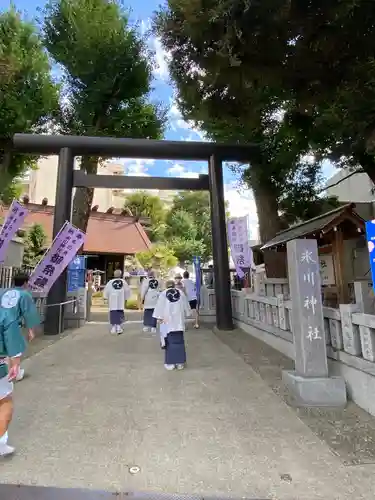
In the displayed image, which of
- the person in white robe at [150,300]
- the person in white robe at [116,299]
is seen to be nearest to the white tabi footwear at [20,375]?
the person in white robe at [116,299]

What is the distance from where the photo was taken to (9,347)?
3.06 m

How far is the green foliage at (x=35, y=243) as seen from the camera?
17.2 m

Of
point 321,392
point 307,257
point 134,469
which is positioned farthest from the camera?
point 307,257

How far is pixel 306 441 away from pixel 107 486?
1862 millimetres

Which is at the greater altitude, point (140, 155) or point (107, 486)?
point (140, 155)

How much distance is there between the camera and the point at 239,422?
370cm

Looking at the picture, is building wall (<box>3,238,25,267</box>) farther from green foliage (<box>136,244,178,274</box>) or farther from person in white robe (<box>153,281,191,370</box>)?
green foliage (<box>136,244,178,274</box>)

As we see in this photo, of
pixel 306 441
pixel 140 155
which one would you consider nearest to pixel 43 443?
pixel 306 441

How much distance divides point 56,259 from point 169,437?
6363 mm

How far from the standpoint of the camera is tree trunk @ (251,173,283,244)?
10805 millimetres

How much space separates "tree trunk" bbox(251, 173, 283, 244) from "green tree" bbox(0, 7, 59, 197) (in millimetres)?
8831

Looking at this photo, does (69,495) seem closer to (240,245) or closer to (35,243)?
(240,245)

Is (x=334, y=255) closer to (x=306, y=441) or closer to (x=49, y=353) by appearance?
(x=306, y=441)

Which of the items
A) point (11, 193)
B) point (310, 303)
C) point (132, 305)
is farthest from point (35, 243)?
point (310, 303)
